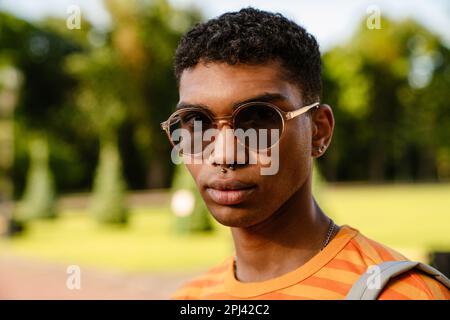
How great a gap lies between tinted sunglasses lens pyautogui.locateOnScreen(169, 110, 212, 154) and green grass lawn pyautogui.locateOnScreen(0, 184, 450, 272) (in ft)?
34.0

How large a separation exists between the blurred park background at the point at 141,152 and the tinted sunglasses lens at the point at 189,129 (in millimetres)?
1366

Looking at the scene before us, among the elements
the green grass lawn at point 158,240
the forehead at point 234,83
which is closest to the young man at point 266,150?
the forehead at point 234,83

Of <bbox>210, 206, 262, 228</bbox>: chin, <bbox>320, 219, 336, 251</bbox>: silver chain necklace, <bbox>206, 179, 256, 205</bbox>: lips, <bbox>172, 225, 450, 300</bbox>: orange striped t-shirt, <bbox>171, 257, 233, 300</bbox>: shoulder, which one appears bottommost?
<bbox>171, 257, 233, 300</bbox>: shoulder

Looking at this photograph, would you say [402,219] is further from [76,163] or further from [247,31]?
[76,163]

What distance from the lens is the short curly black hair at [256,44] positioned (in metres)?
1.63

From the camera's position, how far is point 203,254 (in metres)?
13.8

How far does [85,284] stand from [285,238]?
9629 millimetres

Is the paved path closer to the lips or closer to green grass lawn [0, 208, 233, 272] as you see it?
green grass lawn [0, 208, 233, 272]

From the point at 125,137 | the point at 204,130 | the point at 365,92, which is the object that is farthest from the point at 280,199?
the point at 365,92

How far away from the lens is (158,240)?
53.8ft

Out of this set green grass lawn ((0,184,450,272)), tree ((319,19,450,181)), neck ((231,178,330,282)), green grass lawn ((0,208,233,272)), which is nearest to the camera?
neck ((231,178,330,282))

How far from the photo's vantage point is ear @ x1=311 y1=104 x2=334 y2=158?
6.04 feet

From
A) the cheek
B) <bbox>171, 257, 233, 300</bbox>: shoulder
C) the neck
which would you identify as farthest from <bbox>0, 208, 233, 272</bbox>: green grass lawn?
the cheek

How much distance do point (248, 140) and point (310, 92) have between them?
29 cm
